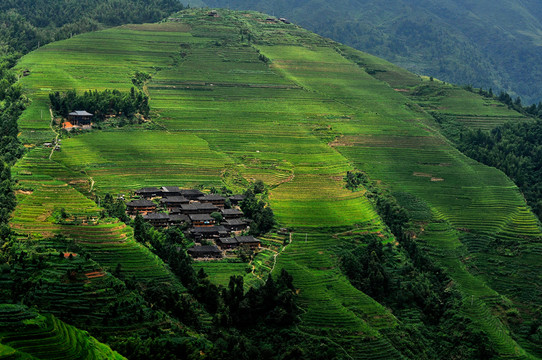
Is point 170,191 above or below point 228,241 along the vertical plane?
above

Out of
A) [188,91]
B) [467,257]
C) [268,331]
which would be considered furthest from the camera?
[188,91]

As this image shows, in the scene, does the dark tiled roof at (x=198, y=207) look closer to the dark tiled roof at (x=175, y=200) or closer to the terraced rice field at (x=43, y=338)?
the dark tiled roof at (x=175, y=200)

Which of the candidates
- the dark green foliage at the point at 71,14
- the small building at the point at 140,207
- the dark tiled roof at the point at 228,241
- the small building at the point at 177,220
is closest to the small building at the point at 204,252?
the dark tiled roof at the point at 228,241

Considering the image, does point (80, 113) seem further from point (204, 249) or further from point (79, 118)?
point (204, 249)

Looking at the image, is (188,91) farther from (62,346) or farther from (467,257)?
(62,346)

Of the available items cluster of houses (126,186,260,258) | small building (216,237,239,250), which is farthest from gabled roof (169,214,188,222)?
small building (216,237,239,250)

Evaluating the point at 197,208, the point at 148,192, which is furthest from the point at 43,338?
the point at 148,192

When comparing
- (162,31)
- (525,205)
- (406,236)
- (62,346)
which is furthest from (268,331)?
(162,31)
